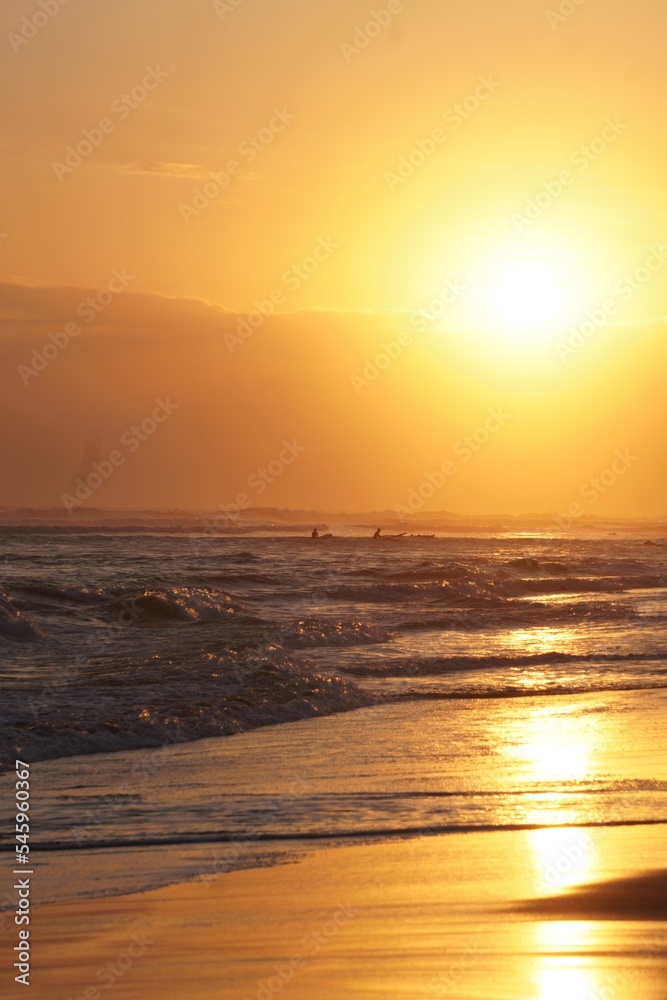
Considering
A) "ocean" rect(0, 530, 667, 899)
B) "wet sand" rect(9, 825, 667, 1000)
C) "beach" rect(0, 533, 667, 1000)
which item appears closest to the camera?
"wet sand" rect(9, 825, 667, 1000)

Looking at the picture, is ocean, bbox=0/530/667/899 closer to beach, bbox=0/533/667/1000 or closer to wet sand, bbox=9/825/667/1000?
beach, bbox=0/533/667/1000

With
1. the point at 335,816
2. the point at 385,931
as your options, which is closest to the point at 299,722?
A: the point at 335,816

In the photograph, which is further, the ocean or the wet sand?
the ocean

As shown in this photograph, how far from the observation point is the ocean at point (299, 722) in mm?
7047

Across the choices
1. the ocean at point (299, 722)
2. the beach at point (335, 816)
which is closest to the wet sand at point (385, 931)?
the beach at point (335, 816)

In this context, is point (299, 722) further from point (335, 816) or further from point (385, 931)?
point (385, 931)

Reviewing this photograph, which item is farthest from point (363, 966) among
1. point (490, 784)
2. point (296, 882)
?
point (490, 784)

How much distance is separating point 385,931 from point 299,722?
6442 mm

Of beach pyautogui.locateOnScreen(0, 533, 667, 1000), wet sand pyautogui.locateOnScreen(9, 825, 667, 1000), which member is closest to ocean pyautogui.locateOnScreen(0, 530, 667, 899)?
beach pyautogui.locateOnScreen(0, 533, 667, 1000)

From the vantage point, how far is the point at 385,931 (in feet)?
16.6

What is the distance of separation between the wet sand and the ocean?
0.38m

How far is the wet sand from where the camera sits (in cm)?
446

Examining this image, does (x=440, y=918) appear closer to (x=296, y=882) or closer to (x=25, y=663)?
(x=296, y=882)

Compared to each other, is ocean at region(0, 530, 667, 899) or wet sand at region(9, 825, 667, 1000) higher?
ocean at region(0, 530, 667, 899)
